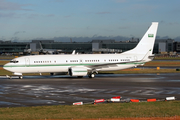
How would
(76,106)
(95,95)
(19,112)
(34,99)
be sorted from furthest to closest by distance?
1. (95,95)
2. (34,99)
3. (76,106)
4. (19,112)

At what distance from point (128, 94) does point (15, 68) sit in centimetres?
2584

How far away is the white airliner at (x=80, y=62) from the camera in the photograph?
49969 millimetres

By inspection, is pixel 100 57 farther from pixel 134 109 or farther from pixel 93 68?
pixel 134 109

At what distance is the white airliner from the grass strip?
27.0 meters

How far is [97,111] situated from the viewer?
2125cm

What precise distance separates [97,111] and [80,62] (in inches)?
1224

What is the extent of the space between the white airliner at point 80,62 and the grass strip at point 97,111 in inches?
1064

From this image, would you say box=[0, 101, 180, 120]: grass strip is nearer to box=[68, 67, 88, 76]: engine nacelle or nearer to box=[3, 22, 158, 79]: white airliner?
box=[68, 67, 88, 76]: engine nacelle

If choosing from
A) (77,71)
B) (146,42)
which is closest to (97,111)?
(77,71)

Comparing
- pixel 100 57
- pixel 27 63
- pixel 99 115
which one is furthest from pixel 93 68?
pixel 99 115

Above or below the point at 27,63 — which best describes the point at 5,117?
below

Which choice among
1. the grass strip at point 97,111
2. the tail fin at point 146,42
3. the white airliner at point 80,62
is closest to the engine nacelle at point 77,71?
the white airliner at point 80,62

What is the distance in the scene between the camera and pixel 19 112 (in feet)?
69.0

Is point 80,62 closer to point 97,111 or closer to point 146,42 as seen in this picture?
point 146,42
